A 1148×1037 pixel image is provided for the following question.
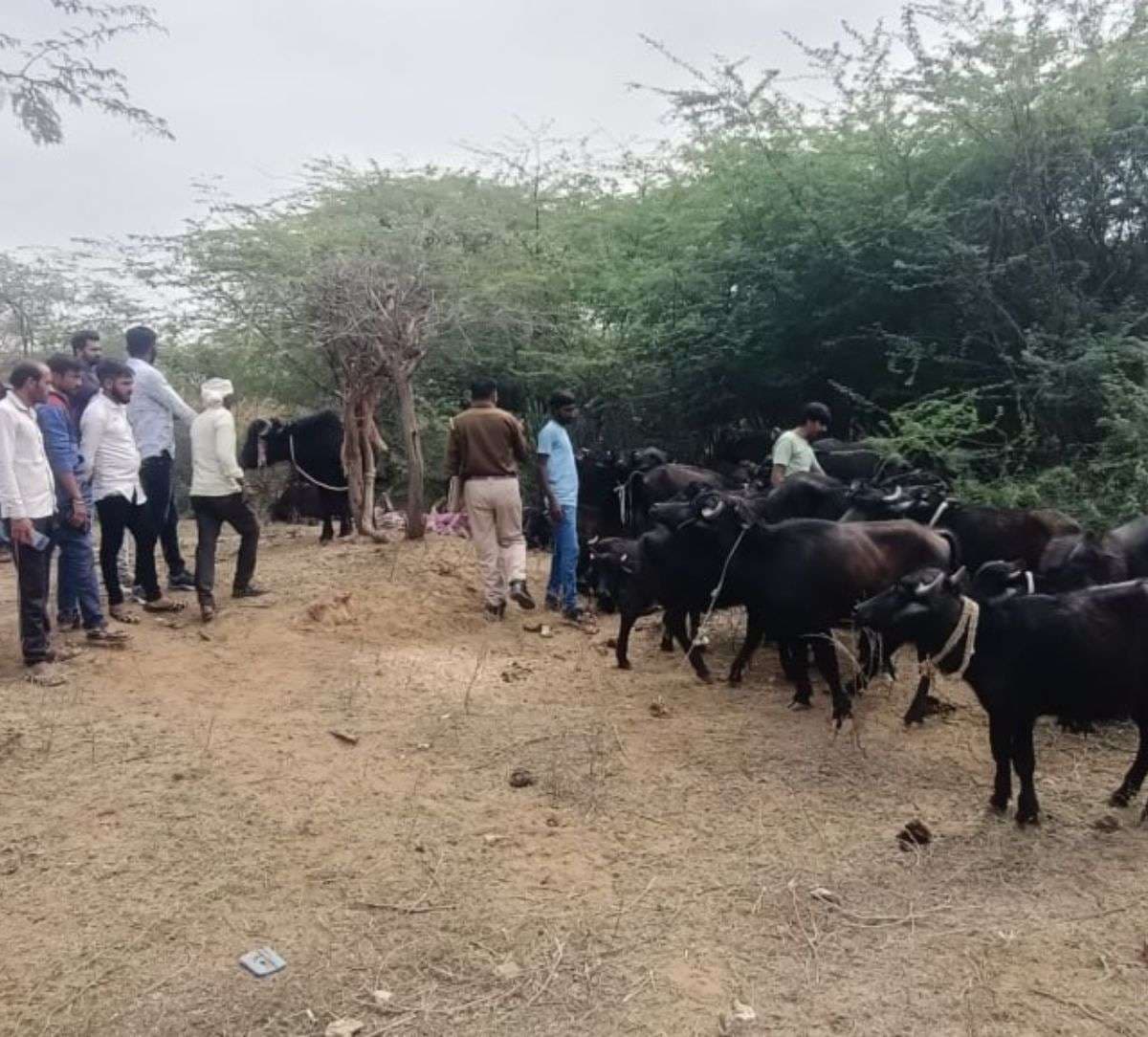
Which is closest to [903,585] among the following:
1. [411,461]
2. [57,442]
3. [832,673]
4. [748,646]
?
[832,673]

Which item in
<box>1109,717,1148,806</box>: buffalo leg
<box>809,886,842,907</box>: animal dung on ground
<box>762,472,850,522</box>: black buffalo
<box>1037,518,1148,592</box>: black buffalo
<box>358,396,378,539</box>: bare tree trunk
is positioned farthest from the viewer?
<box>358,396,378,539</box>: bare tree trunk

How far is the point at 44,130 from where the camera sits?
37.9 feet

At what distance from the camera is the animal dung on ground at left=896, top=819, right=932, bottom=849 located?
4.41 m

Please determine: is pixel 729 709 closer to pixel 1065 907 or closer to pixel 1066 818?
pixel 1066 818

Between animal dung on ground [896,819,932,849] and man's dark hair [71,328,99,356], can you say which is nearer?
animal dung on ground [896,819,932,849]

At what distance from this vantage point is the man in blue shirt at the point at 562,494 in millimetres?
8328

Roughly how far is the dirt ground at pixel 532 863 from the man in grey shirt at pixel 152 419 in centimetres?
192

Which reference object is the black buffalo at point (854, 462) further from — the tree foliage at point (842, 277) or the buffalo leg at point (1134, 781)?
the buffalo leg at point (1134, 781)

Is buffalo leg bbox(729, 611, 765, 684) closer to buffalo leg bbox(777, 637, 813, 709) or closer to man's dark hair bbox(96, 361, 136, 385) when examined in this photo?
buffalo leg bbox(777, 637, 813, 709)

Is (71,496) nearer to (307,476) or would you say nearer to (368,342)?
(368,342)

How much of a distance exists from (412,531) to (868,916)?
23.7 ft

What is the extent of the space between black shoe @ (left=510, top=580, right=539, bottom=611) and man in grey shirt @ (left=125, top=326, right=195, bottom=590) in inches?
117

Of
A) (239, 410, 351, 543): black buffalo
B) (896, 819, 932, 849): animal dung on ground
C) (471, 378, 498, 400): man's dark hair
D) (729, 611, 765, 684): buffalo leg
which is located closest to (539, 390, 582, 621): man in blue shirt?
(471, 378, 498, 400): man's dark hair

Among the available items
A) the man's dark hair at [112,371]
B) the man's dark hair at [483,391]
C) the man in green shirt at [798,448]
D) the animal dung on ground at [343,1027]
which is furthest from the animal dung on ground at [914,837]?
the man's dark hair at [112,371]
